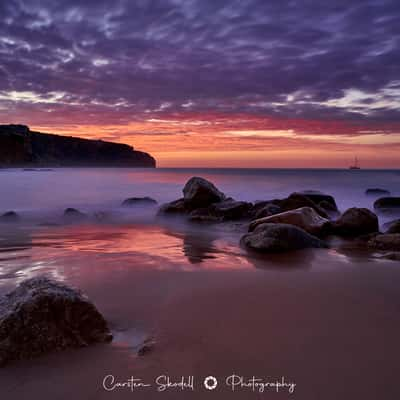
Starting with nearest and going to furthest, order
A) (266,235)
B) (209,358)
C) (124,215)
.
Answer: (209,358), (266,235), (124,215)

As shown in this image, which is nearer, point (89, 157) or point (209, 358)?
point (209, 358)

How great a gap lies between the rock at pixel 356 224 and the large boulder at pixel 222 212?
3.27 meters

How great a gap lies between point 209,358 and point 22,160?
87210mm

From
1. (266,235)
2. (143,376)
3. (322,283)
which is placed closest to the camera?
(143,376)

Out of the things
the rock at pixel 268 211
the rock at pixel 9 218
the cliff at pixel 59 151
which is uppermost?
the cliff at pixel 59 151

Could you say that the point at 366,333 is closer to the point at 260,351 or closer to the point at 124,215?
the point at 260,351

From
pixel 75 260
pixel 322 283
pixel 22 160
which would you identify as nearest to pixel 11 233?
pixel 75 260

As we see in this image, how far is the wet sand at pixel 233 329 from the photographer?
2078mm

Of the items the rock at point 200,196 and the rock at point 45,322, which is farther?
the rock at point 200,196

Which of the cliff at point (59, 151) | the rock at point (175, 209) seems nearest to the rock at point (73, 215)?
the rock at point (175, 209)

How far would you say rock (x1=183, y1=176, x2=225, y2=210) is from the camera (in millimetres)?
11242

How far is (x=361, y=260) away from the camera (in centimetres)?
503

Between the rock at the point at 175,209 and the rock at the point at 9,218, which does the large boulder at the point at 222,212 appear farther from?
the rock at the point at 9,218

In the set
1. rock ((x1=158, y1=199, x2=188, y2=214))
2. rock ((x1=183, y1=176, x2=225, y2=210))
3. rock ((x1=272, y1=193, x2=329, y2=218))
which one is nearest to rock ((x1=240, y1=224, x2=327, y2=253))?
rock ((x1=272, y1=193, x2=329, y2=218))
